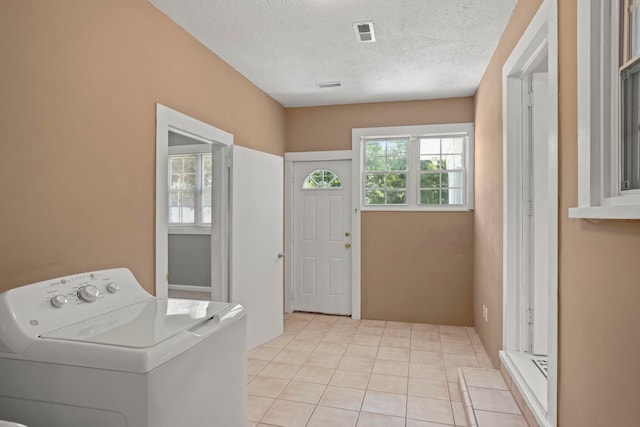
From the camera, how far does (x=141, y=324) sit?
4.82 feet

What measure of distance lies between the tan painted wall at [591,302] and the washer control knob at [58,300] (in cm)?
196

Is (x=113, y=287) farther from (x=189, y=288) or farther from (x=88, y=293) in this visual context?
(x=189, y=288)

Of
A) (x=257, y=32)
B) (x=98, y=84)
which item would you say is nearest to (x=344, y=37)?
(x=257, y=32)

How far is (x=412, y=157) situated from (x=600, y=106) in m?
3.14

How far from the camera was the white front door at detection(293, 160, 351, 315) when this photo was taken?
14.9 feet

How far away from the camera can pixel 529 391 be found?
200 centimetres

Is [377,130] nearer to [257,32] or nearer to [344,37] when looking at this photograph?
[344,37]

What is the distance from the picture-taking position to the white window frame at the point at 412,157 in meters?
4.15

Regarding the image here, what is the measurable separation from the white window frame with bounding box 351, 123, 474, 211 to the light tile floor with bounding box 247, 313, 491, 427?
53.2 inches

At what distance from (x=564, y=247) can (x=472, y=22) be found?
1797 mm

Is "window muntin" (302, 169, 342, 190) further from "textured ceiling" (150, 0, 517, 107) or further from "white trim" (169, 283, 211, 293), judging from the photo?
"white trim" (169, 283, 211, 293)

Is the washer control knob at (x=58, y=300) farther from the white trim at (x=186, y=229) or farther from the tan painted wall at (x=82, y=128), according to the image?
the white trim at (x=186, y=229)

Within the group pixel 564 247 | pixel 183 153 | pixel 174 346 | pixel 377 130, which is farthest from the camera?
pixel 183 153

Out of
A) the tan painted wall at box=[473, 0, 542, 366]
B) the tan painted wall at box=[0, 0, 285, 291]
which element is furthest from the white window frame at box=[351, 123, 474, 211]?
the tan painted wall at box=[0, 0, 285, 291]
